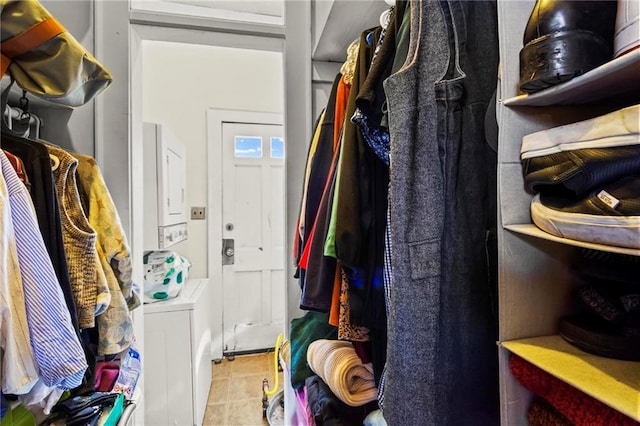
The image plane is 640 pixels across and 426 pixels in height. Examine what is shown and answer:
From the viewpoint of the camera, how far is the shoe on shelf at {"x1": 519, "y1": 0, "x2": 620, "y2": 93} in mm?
408

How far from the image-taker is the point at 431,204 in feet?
1.76

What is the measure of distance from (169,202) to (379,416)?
4.80 ft

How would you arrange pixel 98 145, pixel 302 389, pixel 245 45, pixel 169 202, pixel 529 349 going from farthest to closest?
pixel 169 202 < pixel 245 45 < pixel 98 145 < pixel 302 389 < pixel 529 349

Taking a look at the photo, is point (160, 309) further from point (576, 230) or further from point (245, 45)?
point (576, 230)

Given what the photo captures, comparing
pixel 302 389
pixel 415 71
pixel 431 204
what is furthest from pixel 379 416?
pixel 415 71

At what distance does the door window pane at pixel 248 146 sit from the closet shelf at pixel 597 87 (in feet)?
7.23

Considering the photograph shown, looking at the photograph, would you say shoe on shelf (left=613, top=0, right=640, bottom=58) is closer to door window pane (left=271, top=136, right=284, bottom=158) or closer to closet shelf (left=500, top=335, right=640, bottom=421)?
closet shelf (left=500, top=335, right=640, bottom=421)

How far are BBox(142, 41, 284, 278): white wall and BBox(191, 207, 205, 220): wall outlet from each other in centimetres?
3

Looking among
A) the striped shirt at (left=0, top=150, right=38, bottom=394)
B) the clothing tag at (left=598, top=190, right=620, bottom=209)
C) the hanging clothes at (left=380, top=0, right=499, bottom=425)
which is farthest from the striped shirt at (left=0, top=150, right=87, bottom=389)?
the clothing tag at (left=598, top=190, right=620, bottom=209)

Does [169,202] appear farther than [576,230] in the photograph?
Yes

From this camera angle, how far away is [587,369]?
44cm

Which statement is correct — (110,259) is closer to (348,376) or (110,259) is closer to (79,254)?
(79,254)

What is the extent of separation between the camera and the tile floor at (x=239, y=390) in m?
1.83

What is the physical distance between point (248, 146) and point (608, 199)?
2.38 meters
